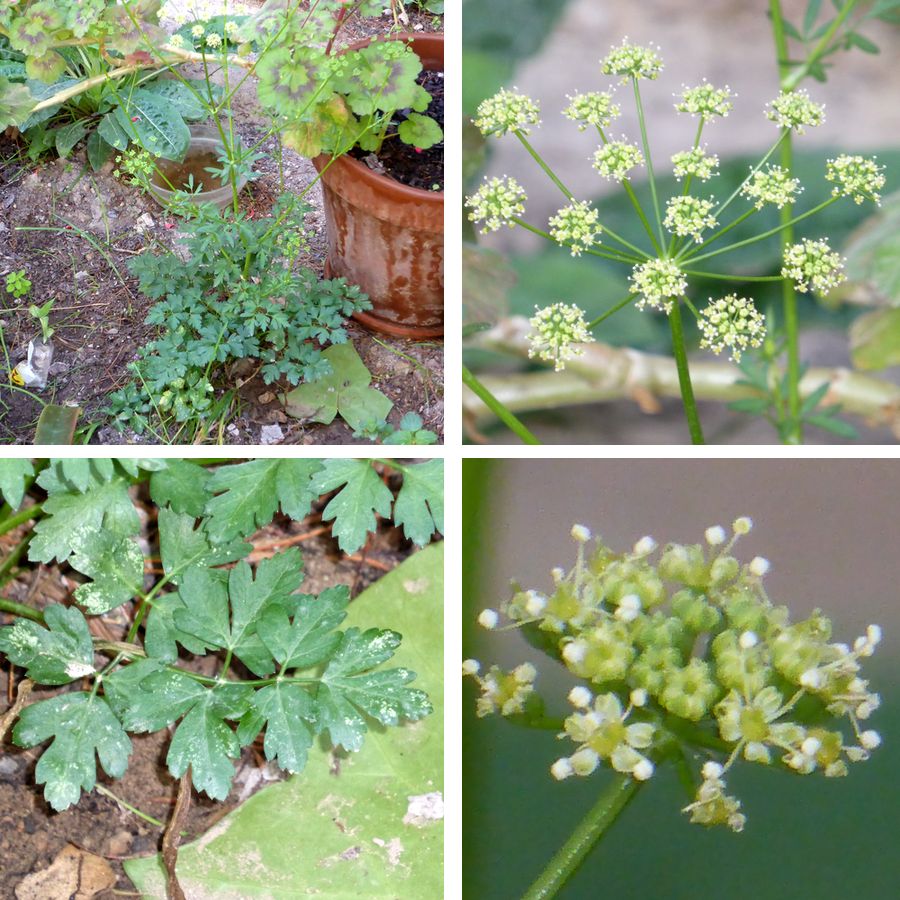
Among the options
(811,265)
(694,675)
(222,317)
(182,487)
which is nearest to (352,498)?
(182,487)

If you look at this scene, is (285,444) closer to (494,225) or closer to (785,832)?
(494,225)

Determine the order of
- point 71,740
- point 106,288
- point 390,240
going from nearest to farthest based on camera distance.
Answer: point 71,740 < point 390,240 < point 106,288

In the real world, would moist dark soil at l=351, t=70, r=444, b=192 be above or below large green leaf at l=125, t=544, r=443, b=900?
above

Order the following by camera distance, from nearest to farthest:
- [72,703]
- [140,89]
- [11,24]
Answer: 1. [72,703]
2. [11,24]
3. [140,89]

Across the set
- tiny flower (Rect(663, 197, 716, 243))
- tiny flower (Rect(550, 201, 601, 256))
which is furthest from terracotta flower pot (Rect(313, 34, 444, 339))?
tiny flower (Rect(663, 197, 716, 243))

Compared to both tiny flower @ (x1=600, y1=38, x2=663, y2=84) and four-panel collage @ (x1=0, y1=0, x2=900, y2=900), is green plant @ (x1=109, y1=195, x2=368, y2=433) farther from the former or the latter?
tiny flower @ (x1=600, y1=38, x2=663, y2=84)

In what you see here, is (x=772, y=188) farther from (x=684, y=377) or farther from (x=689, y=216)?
(x=684, y=377)

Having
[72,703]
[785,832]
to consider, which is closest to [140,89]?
[72,703]
